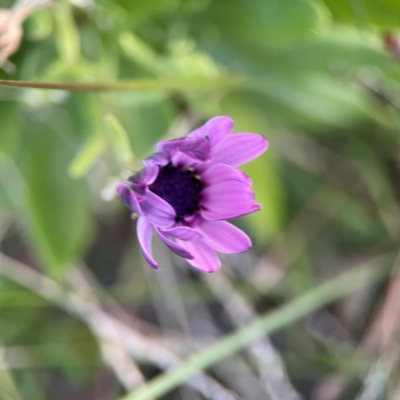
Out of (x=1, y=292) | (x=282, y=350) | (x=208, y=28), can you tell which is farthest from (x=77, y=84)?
(x=282, y=350)

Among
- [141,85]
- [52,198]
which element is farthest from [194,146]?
[52,198]

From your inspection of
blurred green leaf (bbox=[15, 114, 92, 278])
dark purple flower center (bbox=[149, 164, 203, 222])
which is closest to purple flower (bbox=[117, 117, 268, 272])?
dark purple flower center (bbox=[149, 164, 203, 222])

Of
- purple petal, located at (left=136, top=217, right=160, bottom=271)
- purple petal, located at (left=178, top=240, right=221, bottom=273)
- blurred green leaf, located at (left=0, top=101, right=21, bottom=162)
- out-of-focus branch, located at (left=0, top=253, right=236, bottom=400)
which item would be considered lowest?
out-of-focus branch, located at (left=0, top=253, right=236, bottom=400)

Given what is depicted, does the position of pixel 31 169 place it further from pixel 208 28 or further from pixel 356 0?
pixel 356 0

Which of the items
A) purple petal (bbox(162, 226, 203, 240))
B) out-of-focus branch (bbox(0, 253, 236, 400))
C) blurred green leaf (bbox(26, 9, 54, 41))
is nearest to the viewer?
purple petal (bbox(162, 226, 203, 240))

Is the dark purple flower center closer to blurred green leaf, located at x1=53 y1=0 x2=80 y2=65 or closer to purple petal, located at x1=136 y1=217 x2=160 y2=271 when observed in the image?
purple petal, located at x1=136 y1=217 x2=160 y2=271
